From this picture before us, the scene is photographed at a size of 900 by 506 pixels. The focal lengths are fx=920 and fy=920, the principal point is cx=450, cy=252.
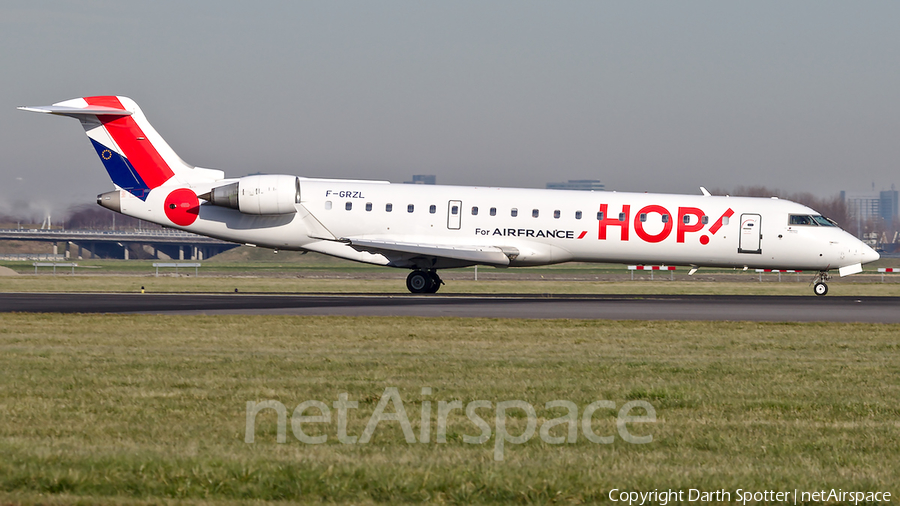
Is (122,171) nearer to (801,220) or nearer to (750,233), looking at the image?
(750,233)

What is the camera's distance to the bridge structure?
390 ft

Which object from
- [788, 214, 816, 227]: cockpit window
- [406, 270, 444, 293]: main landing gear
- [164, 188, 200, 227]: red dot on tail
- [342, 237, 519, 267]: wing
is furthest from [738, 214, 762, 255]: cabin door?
[164, 188, 200, 227]: red dot on tail

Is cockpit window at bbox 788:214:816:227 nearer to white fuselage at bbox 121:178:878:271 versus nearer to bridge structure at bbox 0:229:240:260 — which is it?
white fuselage at bbox 121:178:878:271

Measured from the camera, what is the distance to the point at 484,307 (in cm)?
2350

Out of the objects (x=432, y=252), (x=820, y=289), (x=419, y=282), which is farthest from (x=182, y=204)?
(x=820, y=289)

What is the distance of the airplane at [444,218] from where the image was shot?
29.8 metres

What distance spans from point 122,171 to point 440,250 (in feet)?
36.2

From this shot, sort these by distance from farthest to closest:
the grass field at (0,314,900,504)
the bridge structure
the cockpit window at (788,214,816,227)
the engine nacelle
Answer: the bridge structure < the cockpit window at (788,214,816,227) < the engine nacelle < the grass field at (0,314,900,504)

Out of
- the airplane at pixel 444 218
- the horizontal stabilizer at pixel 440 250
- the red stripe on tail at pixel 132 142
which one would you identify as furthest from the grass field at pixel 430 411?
the red stripe on tail at pixel 132 142

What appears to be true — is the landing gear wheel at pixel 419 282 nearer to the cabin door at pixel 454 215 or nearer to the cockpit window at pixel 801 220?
the cabin door at pixel 454 215

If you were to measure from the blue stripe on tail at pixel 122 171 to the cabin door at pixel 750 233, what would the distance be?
19628 mm

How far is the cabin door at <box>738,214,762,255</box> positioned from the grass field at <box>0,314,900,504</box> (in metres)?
13.9

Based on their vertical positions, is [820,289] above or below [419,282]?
below

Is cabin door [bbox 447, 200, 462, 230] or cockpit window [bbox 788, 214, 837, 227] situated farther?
cockpit window [bbox 788, 214, 837, 227]
